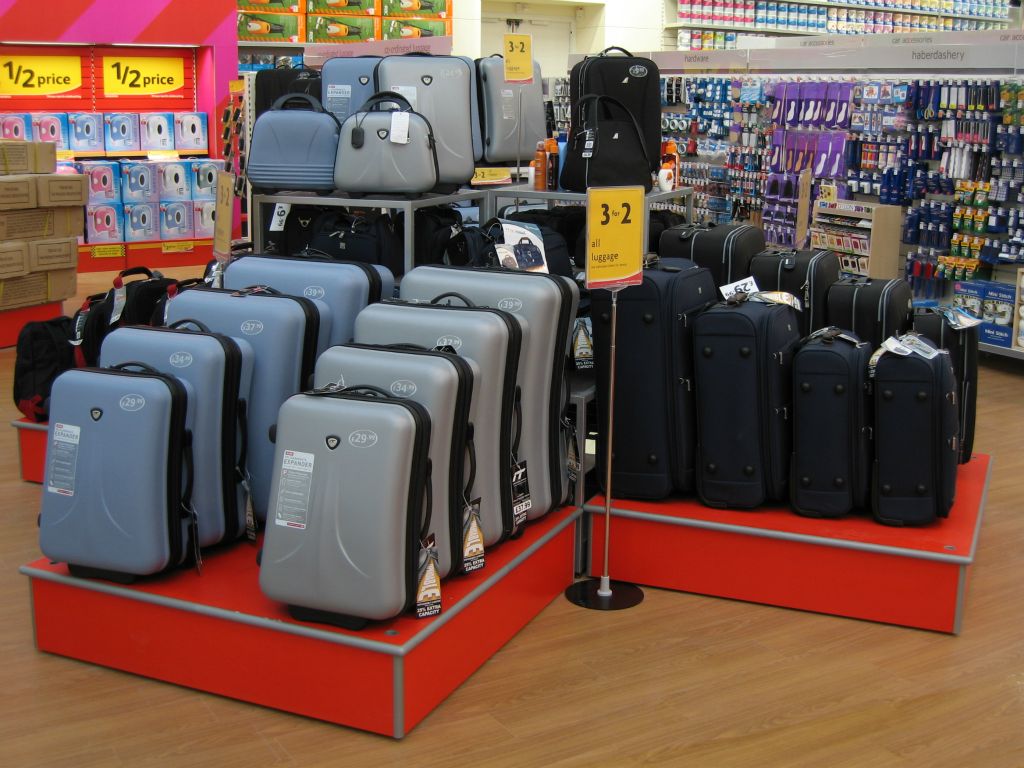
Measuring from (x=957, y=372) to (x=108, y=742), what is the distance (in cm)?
287

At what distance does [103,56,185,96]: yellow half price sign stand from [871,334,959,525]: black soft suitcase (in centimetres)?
806

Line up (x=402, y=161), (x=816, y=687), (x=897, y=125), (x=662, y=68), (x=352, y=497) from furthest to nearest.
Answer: (x=662, y=68), (x=897, y=125), (x=402, y=161), (x=816, y=687), (x=352, y=497)

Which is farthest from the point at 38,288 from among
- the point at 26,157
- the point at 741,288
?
the point at 741,288

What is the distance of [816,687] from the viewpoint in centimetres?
303

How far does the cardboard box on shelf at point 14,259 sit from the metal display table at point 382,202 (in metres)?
2.76

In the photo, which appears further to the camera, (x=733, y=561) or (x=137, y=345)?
(x=733, y=561)

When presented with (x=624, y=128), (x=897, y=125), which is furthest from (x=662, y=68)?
(x=624, y=128)

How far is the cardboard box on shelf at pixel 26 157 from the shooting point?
6.53 m

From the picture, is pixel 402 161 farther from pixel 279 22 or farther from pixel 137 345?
pixel 279 22

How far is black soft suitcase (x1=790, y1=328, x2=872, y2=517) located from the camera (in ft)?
11.2

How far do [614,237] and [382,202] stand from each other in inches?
36.8

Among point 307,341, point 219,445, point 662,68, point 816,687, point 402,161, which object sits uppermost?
point 662,68

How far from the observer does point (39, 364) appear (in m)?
4.54

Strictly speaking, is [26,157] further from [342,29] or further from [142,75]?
[342,29]
